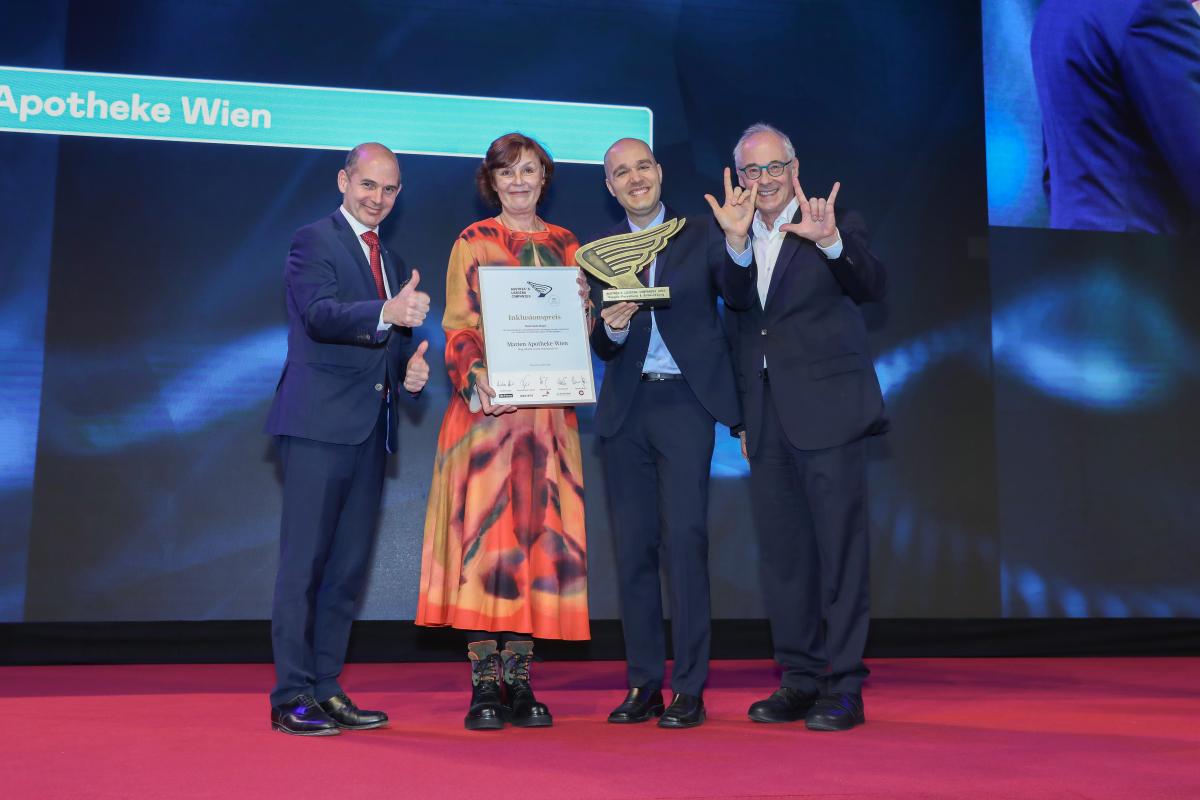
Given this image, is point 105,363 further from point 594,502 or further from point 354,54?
point 594,502

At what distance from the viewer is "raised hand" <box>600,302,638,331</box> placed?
8.86 ft

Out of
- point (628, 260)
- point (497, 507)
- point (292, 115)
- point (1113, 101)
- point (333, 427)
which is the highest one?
point (1113, 101)

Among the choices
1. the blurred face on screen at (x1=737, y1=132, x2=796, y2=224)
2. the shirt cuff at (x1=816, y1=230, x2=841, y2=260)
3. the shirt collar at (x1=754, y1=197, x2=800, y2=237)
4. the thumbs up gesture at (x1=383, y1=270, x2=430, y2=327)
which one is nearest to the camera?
the thumbs up gesture at (x1=383, y1=270, x2=430, y2=327)

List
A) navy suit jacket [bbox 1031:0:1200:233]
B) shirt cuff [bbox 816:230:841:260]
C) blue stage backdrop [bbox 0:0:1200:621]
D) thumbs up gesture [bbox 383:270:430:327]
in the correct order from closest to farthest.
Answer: thumbs up gesture [bbox 383:270:430:327], shirt cuff [bbox 816:230:841:260], blue stage backdrop [bbox 0:0:1200:621], navy suit jacket [bbox 1031:0:1200:233]

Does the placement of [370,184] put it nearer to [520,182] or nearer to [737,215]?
[520,182]

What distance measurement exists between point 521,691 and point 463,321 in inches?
39.9

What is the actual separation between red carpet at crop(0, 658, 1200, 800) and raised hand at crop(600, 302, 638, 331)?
106 centimetres

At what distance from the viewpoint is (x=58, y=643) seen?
4.29 meters

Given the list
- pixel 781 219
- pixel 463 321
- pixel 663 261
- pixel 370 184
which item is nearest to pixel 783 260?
pixel 781 219

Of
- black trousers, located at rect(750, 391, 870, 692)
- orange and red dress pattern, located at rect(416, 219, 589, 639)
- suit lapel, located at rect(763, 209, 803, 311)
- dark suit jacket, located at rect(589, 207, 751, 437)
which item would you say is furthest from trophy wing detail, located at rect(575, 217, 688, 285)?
black trousers, located at rect(750, 391, 870, 692)

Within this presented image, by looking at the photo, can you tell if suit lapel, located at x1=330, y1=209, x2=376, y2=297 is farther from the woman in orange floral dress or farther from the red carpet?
the red carpet

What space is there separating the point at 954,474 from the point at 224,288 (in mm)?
3507

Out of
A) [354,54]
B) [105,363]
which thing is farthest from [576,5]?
[105,363]

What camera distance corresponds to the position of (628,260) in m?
2.75
